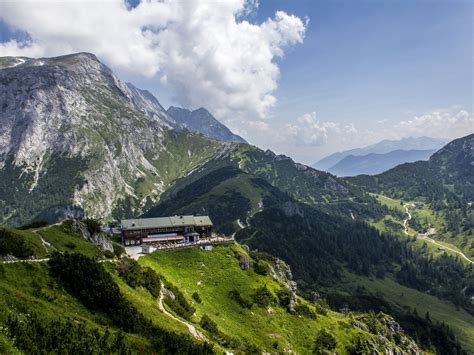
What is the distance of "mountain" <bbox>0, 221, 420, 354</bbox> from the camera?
151 feet

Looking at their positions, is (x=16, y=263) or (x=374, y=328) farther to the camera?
(x=374, y=328)

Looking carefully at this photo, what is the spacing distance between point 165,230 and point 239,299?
148 ft

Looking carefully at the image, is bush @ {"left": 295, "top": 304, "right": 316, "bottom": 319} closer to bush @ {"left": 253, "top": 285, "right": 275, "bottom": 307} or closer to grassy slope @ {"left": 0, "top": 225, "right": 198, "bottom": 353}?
bush @ {"left": 253, "top": 285, "right": 275, "bottom": 307}

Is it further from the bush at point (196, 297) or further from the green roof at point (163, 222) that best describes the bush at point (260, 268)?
the bush at point (196, 297)

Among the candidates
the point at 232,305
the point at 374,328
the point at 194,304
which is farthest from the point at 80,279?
the point at 374,328

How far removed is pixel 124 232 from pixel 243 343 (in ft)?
203

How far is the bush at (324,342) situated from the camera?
96375 millimetres

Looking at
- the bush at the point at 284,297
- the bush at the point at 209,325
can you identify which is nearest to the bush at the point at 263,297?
the bush at the point at 284,297

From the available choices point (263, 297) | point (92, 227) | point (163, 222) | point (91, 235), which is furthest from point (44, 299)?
point (163, 222)

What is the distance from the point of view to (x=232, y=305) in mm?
99312

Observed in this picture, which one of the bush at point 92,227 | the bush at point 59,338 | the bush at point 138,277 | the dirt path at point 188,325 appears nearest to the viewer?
the bush at point 59,338

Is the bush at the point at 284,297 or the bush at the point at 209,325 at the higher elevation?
the bush at the point at 209,325

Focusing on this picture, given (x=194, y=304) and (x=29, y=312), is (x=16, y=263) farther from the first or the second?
(x=194, y=304)

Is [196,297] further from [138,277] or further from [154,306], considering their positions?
[154,306]
